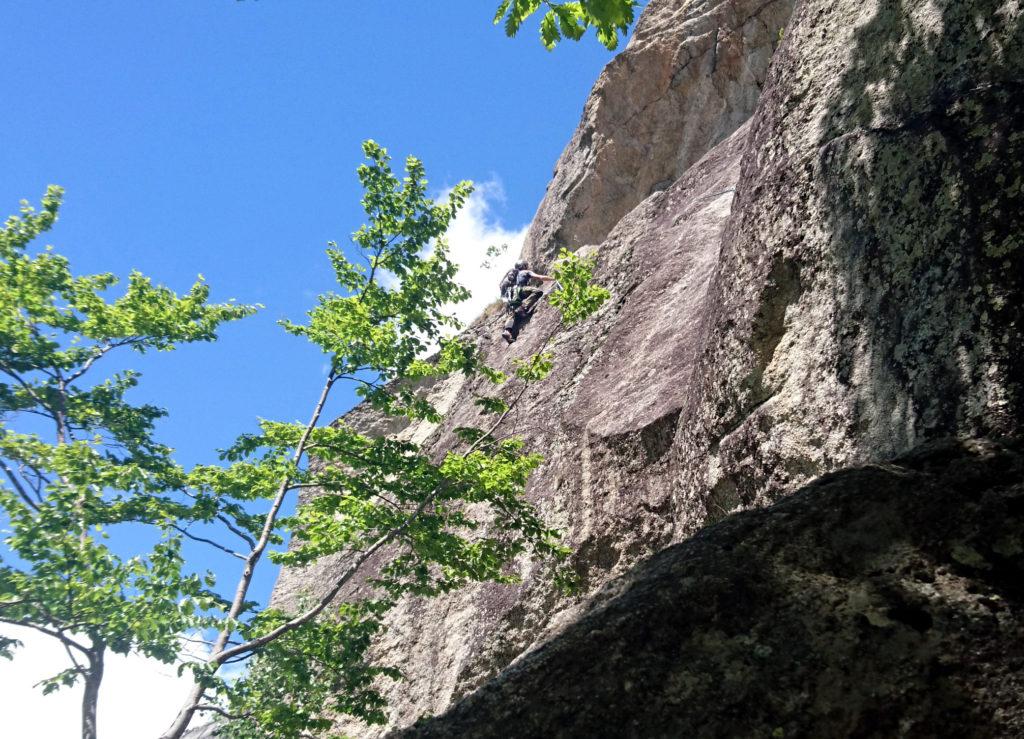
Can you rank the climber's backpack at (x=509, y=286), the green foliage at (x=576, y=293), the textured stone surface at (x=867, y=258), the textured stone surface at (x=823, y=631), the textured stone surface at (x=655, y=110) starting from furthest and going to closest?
the textured stone surface at (x=655, y=110) < the climber's backpack at (x=509, y=286) < the green foliage at (x=576, y=293) < the textured stone surface at (x=867, y=258) < the textured stone surface at (x=823, y=631)

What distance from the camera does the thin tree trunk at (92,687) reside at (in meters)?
12.4

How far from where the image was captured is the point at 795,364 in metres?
5.72

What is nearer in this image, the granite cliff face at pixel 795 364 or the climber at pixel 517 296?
the granite cliff face at pixel 795 364

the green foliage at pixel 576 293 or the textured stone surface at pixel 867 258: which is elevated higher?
the green foliage at pixel 576 293

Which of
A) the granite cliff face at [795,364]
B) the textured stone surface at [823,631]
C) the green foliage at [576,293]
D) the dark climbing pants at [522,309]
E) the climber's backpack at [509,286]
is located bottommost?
the textured stone surface at [823,631]

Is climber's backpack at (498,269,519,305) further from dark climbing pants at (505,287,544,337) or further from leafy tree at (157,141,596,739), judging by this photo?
leafy tree at (157,141,596,739)

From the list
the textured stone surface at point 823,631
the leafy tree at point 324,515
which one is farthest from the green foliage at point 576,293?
the textured stone surface at point 823,631

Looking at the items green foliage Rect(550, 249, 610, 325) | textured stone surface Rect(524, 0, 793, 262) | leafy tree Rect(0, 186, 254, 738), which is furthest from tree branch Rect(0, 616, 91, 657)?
textured stone surface Rect(524, 0, 793, 262)

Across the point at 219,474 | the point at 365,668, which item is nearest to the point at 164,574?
the point at 219,474

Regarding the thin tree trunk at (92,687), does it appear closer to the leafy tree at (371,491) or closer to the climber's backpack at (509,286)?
the leafy tree at (371,491)

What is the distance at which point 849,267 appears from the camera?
5254 mm

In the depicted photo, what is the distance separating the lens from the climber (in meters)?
19.5

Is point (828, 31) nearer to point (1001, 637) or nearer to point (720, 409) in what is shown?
point (720, 409)

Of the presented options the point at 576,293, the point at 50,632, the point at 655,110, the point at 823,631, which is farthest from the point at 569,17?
the point at 655,110
